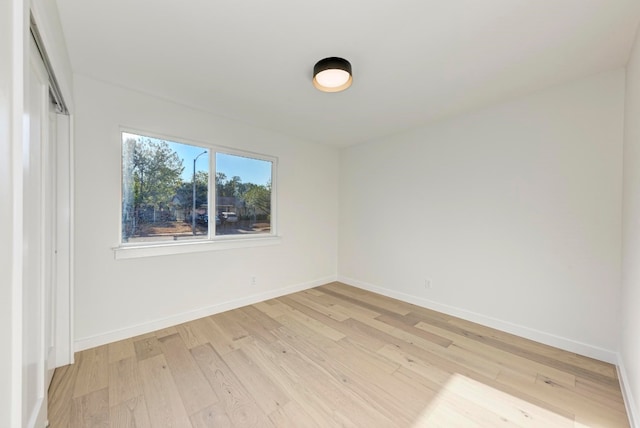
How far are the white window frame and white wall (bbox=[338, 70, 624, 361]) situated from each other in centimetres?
164

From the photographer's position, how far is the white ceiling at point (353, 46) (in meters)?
1.53

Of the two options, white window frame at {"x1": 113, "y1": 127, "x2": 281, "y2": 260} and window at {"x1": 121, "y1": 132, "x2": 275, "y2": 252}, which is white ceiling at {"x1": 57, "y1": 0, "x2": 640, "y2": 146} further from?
window at {"x1": 121, "y1": 132, "x2": 275, "y2": 252}

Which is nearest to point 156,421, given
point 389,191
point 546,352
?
point 546,352

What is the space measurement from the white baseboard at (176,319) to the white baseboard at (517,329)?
1588mm

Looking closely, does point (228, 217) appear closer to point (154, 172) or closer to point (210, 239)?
point (210, 239)

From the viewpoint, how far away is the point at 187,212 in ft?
9.63

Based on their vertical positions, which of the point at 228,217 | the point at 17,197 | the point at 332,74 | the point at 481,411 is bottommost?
the point at 481,411

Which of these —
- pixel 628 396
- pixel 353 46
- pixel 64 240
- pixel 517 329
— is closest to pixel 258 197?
pixel 64 240

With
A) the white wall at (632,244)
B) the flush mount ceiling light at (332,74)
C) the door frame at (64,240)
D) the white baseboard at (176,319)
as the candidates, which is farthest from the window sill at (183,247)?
the white wall at (632,244)

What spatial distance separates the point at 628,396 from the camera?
1673 mm

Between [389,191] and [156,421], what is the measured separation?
3.39m

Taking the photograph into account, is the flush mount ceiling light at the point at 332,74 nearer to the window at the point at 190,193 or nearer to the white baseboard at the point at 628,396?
the window at the point at 190,193

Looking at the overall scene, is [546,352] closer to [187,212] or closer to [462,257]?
[462,257]

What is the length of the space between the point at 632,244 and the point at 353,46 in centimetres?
229
